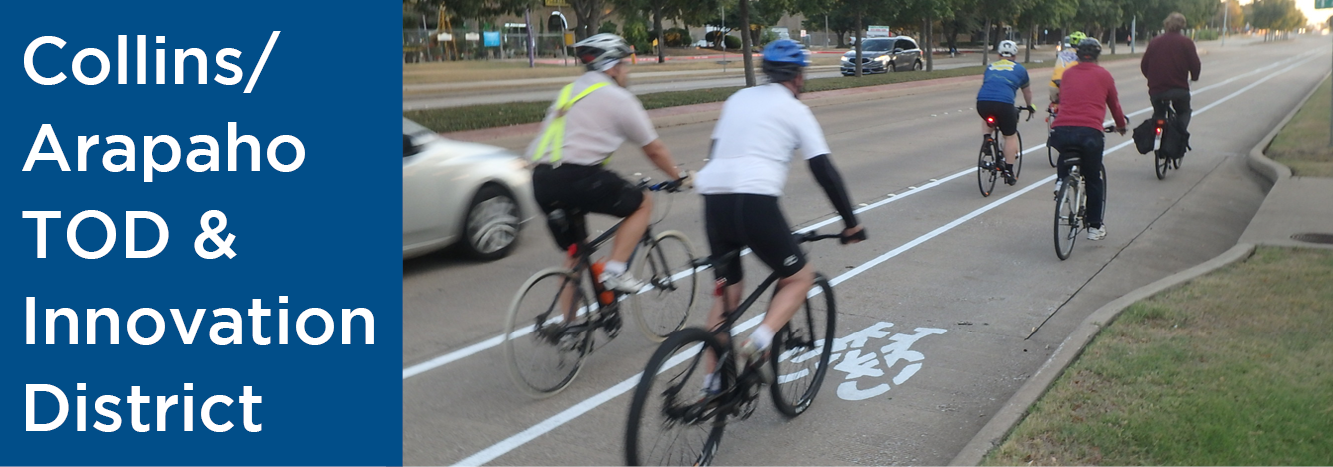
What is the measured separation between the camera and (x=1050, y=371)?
18.0 ft

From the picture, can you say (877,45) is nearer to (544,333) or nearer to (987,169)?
(987,169)

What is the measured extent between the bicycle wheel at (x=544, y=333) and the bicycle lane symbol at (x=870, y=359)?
3.67 feet

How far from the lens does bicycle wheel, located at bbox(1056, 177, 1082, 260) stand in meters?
8.91

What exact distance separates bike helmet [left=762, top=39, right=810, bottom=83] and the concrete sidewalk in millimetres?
1649

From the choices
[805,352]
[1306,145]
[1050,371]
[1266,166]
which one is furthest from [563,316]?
[1306,145]

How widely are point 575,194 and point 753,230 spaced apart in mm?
1301

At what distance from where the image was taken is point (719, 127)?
4559mm

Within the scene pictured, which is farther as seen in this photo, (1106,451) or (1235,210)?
(1235,210)

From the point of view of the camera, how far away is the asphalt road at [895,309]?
16.6 feet

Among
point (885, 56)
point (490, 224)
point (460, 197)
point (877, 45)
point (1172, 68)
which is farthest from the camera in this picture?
point (877, 45)

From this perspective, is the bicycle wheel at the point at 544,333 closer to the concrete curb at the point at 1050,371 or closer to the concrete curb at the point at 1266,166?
the concrete curb at the point at 1050,371
